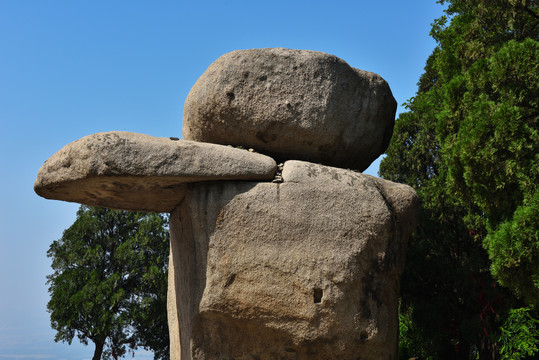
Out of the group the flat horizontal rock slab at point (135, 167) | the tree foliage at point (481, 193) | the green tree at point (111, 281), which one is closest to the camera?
the flat horizontal rock slab at point (135, 167)

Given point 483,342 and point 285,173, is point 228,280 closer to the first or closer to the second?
point 285,173

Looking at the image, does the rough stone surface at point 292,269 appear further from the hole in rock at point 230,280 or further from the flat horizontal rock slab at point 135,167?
the flat horizontal rock slab at point 135,167

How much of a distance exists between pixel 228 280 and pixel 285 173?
1220mm

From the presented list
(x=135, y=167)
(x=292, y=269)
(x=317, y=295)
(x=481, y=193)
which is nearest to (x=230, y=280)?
(x=292, y=269)

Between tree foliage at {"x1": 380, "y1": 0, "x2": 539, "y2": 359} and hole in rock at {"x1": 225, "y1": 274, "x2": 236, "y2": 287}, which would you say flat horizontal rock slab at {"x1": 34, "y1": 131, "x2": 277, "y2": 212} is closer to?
hole in rock at {"x1": 225, "y1": 274, "x2": 236, "y2": 287}

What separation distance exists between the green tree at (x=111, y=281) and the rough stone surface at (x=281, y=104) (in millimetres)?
12130

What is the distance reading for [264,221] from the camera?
5.23 meters

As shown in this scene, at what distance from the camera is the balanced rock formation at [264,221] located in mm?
5160

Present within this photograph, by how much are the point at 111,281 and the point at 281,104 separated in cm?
1330

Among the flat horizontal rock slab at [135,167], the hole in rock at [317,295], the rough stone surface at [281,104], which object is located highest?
the rough stone surface at [281,104]

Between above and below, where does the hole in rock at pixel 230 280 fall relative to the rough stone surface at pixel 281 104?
below

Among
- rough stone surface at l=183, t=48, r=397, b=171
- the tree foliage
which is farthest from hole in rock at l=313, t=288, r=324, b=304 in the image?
the tree foliage

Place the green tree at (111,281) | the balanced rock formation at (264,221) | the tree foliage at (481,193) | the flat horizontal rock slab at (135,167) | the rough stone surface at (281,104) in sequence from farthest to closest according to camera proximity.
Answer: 1. the green tree at (111,281)
2. the tree foliage at (481,193)
3. the rough stone surface at (281,104)
4. the balanced rock formation at (264,221)
5. the flat horizontal rock slab at (135,167)

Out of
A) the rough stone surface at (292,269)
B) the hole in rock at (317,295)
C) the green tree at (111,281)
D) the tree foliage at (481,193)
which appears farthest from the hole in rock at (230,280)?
the green tree at (111,281)
